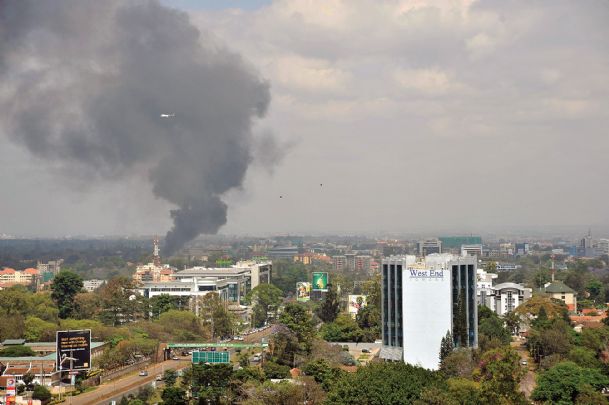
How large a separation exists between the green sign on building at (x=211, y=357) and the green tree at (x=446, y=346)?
8421 millimetres

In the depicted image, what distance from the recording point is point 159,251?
102m

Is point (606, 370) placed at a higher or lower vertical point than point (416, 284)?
lower

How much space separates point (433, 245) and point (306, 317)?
86.2 metres

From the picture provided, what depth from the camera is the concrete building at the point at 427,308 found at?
37.4 m

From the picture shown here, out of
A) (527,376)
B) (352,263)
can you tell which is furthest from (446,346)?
(352,263)

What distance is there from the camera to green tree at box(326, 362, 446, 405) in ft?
84.2

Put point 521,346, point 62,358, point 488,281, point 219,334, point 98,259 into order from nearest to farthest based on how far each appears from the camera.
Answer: point 62,358 → point 521,346 → point 219,334 → point 488,281 → point 98,259

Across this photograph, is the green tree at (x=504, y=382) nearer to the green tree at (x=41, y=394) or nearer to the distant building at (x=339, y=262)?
the green tree at (x=41, y=394)

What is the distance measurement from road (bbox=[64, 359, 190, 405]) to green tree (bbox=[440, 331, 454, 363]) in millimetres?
12204

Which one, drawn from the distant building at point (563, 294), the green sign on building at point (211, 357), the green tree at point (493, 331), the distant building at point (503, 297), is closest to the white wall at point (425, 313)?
the green tree at point (493, 331)

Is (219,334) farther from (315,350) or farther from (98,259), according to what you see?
(98,259)

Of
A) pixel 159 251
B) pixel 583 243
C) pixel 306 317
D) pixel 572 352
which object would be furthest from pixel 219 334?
pixel 583 243

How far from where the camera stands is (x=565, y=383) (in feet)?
97.8

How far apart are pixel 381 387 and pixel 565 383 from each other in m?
7.38
